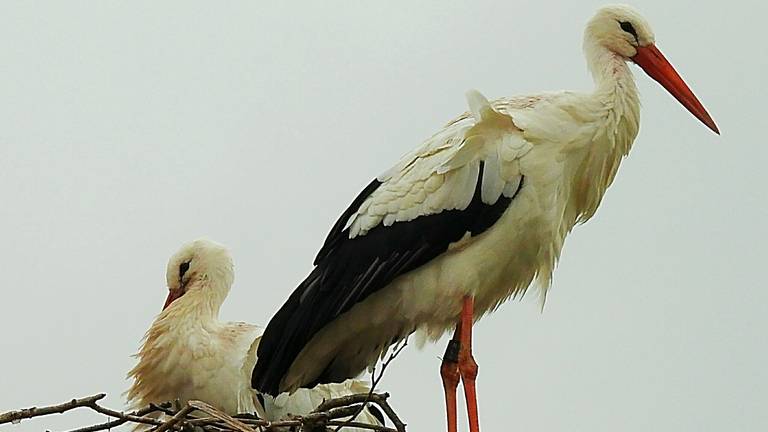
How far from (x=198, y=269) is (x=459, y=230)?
92.5 inches

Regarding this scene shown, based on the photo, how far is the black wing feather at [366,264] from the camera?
5.23 metres

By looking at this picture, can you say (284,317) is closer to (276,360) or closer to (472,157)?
(276,360)

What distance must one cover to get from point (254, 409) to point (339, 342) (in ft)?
2.44

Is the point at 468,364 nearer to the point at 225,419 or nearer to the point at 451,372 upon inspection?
the point at 451,372

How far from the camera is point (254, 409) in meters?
6.09

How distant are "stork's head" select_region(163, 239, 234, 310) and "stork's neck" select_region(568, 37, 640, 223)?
221cm

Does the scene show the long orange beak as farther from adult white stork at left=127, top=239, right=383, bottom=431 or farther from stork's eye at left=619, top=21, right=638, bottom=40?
adult white stork at left=127, top=239, right=383, bottom=431

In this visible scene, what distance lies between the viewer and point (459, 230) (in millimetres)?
5238

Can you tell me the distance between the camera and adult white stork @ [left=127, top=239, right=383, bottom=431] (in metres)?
6.20

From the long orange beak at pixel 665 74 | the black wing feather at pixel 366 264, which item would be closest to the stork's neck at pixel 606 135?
the long orange beak at pixel 665 74

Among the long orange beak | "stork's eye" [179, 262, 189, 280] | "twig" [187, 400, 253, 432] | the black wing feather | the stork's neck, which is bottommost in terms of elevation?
"twig" [187, 400, 253, 432]

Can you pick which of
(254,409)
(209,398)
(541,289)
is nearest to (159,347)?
(209,398)

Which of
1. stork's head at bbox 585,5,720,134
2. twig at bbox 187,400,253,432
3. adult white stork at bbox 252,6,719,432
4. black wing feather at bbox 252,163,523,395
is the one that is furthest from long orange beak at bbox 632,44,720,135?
twig at bbox 187,400,253,432

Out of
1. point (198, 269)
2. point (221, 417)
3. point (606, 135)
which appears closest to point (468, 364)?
point (606, 135)
